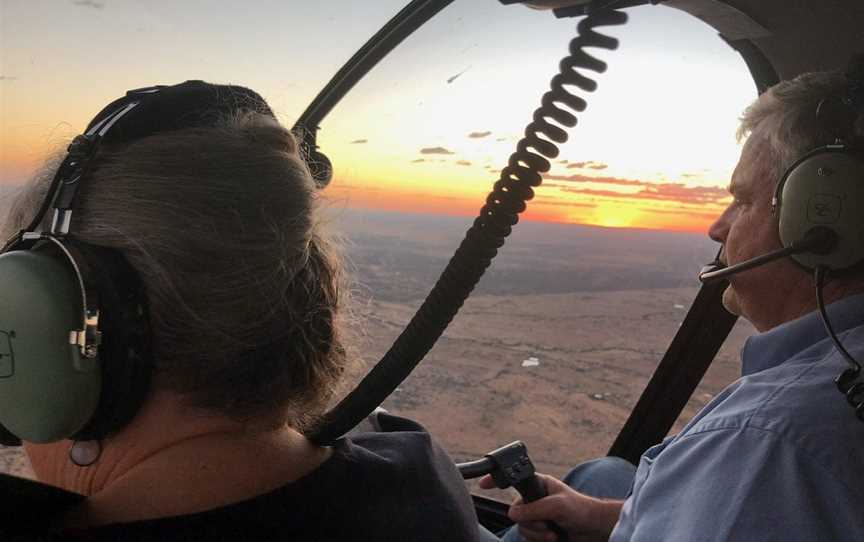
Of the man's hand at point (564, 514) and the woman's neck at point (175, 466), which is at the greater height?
the woman's neck at point (175, 466)

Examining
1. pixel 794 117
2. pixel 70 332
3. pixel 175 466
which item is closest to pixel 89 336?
pixel 70 332

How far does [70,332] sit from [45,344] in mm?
31

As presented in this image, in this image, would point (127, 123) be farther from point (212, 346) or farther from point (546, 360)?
point (546, 360)

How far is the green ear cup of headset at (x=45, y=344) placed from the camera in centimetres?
69

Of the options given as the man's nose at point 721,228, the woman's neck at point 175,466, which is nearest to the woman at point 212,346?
the woman's neck at point 175,466

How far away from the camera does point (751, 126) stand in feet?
4.57

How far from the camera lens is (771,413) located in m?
1.08

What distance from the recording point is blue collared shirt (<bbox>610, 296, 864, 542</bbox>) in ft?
3.25

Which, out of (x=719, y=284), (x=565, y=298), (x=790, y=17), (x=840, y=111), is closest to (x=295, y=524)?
(x=840, y=111)

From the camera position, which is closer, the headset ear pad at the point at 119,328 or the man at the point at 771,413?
the headset ear pad at the point at 119,328

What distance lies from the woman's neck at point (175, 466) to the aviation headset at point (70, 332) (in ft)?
0.10

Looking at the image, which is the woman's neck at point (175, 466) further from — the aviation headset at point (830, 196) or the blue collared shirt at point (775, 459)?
the aviation headset at point (830, 196)

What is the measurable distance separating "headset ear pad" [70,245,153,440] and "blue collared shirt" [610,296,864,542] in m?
0.80

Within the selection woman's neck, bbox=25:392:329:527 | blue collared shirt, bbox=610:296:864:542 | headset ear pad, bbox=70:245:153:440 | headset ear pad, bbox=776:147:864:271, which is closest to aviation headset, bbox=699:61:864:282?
headset ear pad, bbox=776:147:864:271
